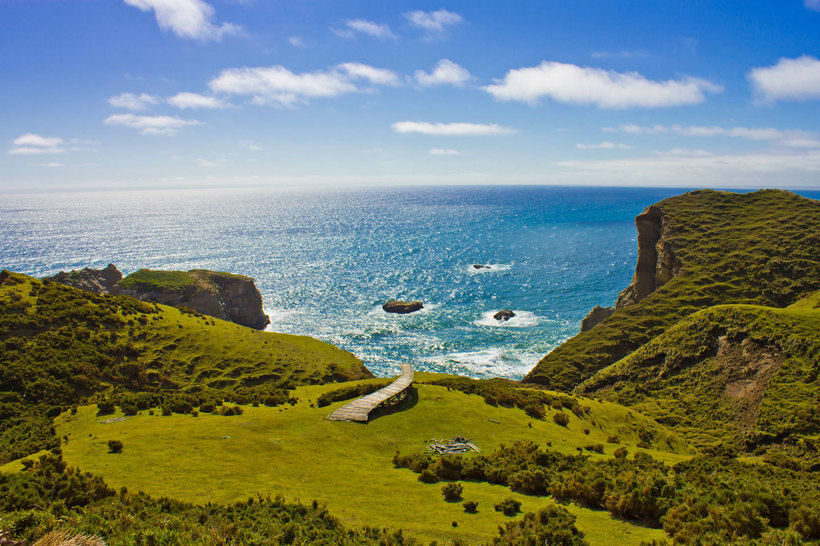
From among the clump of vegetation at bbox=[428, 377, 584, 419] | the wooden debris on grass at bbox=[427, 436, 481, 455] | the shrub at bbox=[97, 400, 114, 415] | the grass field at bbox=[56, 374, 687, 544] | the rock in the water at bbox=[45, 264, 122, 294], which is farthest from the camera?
the rock in the water at bbox=[45, 264, 122, 294]

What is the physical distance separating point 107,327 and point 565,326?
8269 cm

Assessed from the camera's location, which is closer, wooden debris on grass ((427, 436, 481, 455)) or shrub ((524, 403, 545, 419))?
wooden debris on grass ((427, 436, 481, 455))

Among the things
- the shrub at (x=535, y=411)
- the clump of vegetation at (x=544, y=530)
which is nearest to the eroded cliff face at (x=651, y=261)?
the shrub at (x=535, y=411)

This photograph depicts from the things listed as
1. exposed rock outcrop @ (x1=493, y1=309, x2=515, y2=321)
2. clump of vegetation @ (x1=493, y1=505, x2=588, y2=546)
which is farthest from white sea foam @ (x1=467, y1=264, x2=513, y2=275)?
clump of vegetation @ (x1=493, y1=505, x2=588, y2=546)

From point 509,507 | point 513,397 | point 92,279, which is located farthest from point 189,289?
point 509,507

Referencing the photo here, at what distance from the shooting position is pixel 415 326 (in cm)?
9556

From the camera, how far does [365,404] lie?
31.8 metres

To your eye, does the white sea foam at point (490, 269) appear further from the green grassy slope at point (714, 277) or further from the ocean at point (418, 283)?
the green grassy slope at point (714, 277)

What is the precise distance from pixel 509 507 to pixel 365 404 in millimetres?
15851

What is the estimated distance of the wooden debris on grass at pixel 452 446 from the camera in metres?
26.0

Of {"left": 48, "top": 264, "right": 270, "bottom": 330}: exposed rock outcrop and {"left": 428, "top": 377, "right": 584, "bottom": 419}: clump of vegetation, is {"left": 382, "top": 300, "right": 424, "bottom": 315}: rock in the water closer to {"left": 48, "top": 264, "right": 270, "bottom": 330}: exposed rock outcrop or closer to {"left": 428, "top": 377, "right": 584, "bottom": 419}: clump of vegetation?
{"left": 48, "top": 264, "right": 270, "bottom": 330}: exposed rock outcrop

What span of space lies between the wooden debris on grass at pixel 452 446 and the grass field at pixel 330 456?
0.72 m

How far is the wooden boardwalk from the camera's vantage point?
30025mm

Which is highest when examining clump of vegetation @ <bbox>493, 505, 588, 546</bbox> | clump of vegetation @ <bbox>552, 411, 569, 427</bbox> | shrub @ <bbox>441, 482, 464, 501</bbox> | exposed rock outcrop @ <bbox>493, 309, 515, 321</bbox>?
clump of vegetation @ <bbox>493, 505, 588, 546</bbox>
